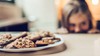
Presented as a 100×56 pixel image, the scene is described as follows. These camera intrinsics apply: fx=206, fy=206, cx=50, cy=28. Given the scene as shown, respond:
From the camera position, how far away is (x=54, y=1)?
41.6 inches

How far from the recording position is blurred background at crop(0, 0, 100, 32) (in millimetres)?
1043

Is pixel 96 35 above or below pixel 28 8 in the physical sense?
below

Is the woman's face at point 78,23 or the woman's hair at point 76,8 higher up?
the woman's hair at point 76,8

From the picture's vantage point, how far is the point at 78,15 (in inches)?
41.6

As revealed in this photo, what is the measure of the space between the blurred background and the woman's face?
0.15ft

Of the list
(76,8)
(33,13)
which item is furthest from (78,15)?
(33,13)

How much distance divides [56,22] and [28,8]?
0.16 m

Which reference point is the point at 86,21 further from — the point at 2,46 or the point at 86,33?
the point at 2,46

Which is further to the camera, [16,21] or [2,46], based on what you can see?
[16,21]

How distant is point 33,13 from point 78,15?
9.1 inches

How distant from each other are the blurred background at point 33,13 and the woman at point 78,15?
21mm

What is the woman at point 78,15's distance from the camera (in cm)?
105

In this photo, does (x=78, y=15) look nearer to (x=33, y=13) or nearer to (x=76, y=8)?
(x=76, y=8)

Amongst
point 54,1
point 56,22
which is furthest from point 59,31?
point 54,1
